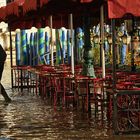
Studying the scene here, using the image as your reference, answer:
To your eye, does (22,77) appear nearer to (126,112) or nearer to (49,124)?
(49,124)

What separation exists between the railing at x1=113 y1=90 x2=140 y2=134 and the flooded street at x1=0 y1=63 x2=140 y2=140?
238 mm

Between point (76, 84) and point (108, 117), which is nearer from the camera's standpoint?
point (108, 117)

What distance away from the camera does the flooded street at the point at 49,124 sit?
35.9 ft

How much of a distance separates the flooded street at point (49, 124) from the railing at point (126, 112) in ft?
0.78

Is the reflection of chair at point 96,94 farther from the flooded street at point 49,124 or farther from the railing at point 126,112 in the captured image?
the railing at point 126,112

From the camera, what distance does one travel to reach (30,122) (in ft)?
42.9

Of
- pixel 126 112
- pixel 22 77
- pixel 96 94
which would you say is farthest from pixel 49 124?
pixel 22 77

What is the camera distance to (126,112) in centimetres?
1141

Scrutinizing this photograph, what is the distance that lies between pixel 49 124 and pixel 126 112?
78.2 inches

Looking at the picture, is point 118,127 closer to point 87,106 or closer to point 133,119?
point 133,119

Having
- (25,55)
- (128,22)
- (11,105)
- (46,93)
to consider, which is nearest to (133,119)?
(11,105)

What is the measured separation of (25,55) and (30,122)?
76.5ft

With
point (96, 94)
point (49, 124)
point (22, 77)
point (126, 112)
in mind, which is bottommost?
point (49, 124)

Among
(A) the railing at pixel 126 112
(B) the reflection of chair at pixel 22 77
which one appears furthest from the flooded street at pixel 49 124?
(B) the reflection of chair at pixel 22 77
